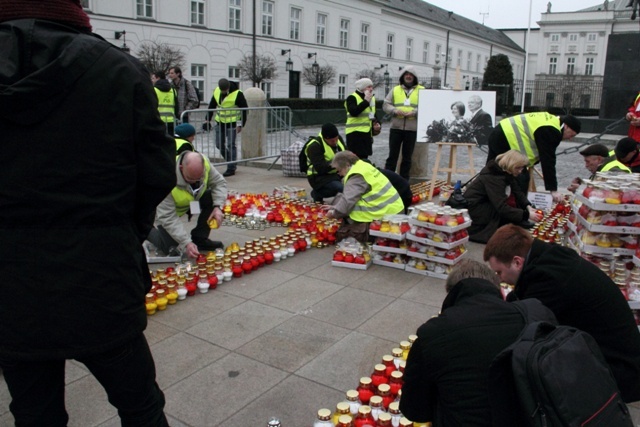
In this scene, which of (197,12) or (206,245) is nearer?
(206,245)

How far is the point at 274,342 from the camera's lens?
3.97m

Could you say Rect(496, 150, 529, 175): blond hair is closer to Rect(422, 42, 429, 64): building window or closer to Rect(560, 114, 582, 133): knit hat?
Rect(560, 114, 582, 133): knit hat

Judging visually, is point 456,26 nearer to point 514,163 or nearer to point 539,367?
point 514,163

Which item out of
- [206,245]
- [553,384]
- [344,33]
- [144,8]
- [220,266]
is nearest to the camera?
[553,384]

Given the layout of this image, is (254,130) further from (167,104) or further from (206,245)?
(206,245)

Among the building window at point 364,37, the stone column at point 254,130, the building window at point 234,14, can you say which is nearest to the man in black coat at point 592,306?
the stone column at point 254,130

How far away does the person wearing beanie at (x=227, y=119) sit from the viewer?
11.1m

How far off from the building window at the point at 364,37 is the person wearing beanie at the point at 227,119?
34.1 metres

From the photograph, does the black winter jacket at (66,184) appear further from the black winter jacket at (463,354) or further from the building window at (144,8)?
the building window at (144,8)

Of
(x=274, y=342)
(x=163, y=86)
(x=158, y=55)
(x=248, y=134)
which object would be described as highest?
(x=158, y=55)

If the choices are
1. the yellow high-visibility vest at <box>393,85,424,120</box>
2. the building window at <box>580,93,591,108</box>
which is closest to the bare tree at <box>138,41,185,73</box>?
the yellow high-visibility vest at <box>393,85,424,120</box>

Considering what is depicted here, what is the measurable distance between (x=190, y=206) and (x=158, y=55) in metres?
22.8

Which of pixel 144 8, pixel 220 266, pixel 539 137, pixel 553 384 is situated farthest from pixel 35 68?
pixel 144 8

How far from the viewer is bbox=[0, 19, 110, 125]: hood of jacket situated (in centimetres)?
172
